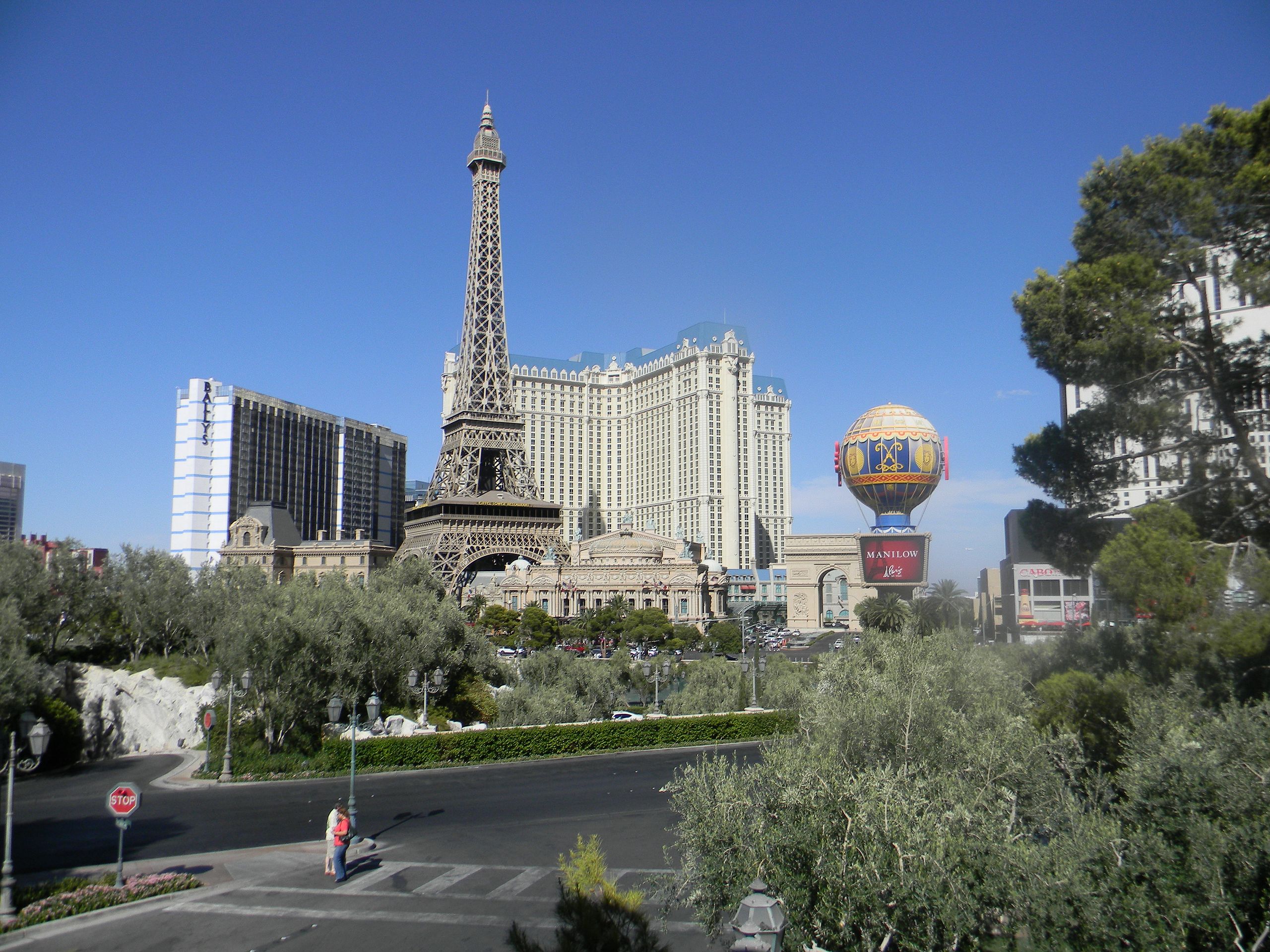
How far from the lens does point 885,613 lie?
64.1m

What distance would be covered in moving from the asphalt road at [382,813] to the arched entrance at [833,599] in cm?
8383

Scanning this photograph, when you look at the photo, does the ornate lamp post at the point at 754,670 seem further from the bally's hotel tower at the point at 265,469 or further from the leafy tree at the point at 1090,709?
the bally's hotel tower at the point at 265,469

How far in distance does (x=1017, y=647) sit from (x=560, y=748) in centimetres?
1648

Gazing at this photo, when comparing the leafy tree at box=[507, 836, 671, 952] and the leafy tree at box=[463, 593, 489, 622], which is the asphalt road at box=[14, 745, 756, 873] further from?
the leafy tree at box=[463, 593, 489, 622]

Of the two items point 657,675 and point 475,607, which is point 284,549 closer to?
point 475,607

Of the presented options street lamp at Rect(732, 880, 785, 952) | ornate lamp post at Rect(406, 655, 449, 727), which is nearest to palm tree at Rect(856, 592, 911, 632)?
ornate lamp post at Rect(406, 655, 449, 727)

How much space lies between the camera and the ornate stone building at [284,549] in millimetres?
103875

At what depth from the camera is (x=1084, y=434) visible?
74.3 ft

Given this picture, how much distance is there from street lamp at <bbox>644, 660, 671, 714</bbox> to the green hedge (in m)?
4.60

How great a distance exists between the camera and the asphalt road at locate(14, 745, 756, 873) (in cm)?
1861

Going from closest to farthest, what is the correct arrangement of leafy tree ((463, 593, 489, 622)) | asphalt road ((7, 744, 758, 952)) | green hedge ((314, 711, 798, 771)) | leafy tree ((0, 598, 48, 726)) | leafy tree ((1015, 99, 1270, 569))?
asphalt road ((7, 744, 758, 952))
leafy tree ((1015, 99, 1270, 569))
leafy tree ((0, 598, 48, 726))
green hedge ((314, 711, 798, 771))
leafy tree ((463, 593, 489, 622))

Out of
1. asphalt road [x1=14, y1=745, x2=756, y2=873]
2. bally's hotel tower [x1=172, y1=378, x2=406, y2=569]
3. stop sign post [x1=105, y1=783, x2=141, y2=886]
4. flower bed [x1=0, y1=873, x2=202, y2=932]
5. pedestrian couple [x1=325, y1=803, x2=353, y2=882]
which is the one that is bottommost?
asphalt road [x1=14, y1=745, x2=756, y2=873]

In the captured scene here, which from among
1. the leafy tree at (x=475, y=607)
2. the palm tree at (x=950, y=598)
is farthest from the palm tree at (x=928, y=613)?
the leafy tree at (x=475, y=607)

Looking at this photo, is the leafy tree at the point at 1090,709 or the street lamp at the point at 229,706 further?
the street lamp at the point at 229,706
